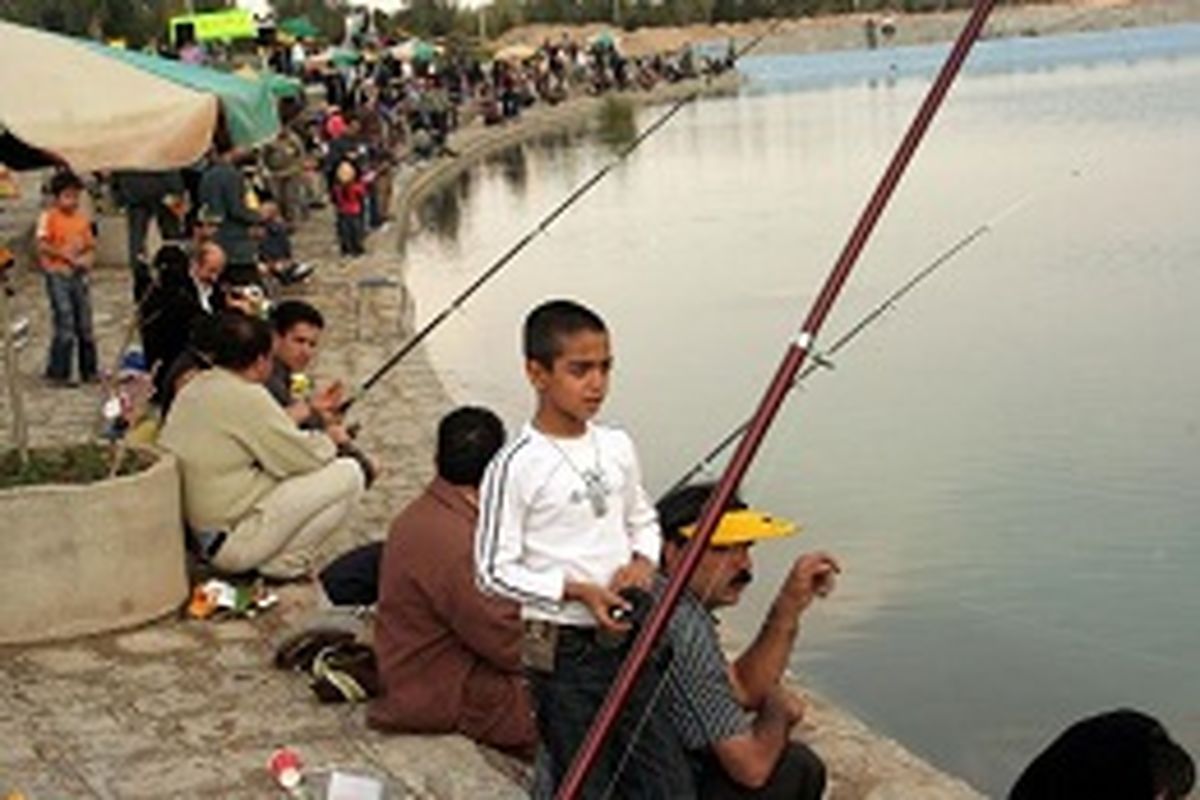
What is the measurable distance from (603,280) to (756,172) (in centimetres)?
1523

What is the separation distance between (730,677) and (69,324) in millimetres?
9557

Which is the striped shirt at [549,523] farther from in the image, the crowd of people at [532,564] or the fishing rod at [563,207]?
the fishing rod at [563,207]

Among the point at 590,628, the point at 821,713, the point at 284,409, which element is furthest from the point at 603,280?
the point at 590,628

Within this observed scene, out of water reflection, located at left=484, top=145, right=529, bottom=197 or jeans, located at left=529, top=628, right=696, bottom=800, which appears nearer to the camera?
jeans, located at left=529, top=628, right=696, bottom=800

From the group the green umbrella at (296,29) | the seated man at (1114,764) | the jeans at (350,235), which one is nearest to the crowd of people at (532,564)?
the seated man at (1114,764)

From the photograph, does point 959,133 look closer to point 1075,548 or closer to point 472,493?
point 1075,548

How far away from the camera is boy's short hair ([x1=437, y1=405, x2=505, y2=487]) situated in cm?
631

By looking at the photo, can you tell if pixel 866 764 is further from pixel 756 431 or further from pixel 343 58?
pixel 343 58

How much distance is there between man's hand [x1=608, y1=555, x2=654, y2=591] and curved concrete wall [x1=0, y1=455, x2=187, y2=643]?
3.49 metres

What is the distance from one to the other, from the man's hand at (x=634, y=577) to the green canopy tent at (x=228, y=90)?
4.52 meters

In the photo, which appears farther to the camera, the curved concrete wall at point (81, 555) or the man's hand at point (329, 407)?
the man's hand at point (329, 407)

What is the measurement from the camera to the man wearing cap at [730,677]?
4855mm

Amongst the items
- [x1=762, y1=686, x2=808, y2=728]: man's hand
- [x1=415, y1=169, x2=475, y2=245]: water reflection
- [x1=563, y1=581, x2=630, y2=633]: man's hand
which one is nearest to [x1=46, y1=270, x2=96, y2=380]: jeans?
[x1=762, y1=686, x2=808, y2=728]: man's hand

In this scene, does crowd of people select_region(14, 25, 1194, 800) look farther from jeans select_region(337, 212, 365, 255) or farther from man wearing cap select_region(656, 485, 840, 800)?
jeans select_region(337, 212, 365, 255)
